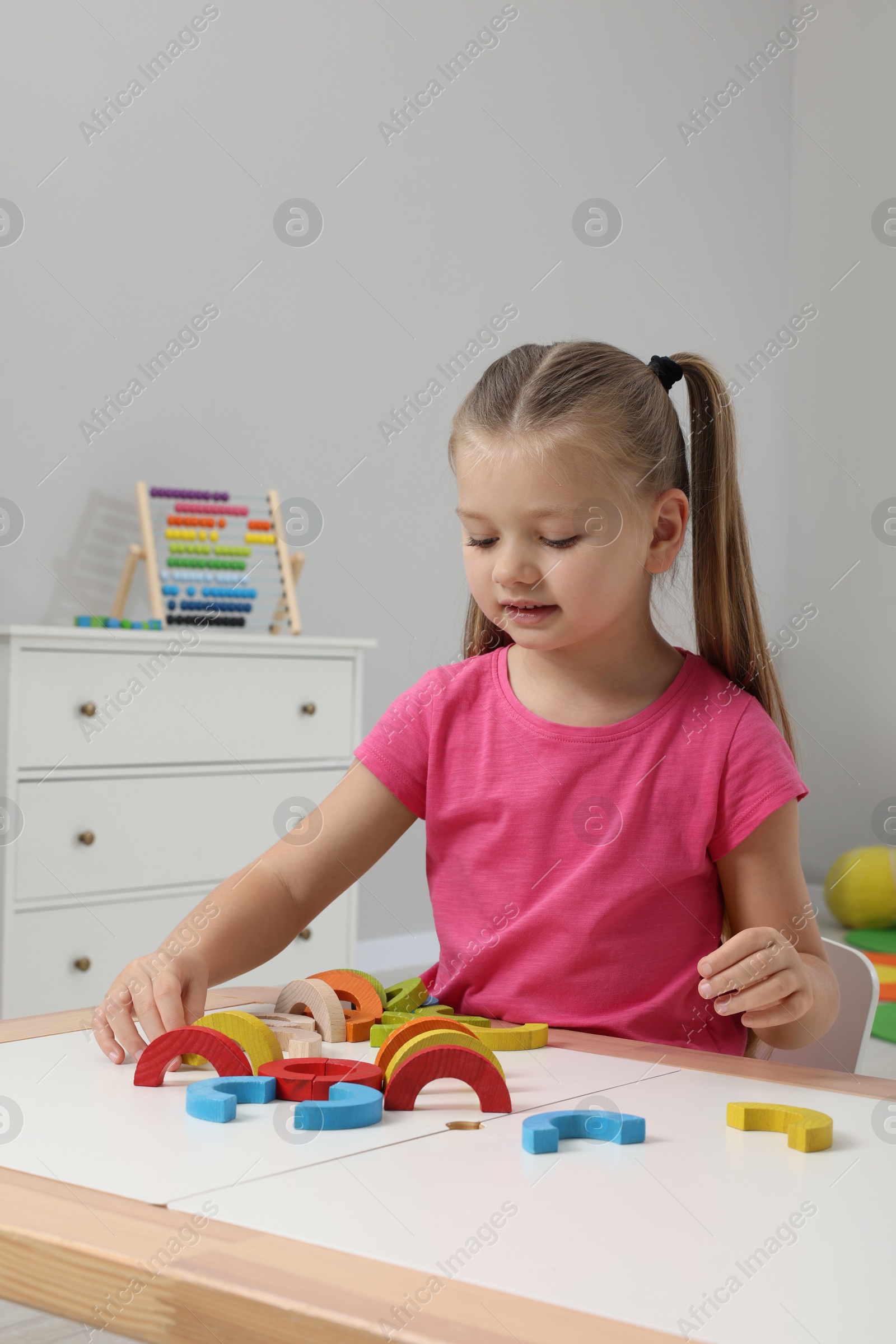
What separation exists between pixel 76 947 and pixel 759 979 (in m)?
1.79

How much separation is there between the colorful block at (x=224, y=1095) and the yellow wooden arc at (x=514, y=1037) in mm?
167

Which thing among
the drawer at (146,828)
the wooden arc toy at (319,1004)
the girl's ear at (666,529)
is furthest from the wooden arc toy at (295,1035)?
the drawer at (146,828)

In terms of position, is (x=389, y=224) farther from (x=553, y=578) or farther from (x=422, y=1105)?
(x=422, y=1105)

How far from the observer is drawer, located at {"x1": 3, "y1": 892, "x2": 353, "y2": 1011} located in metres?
2.22

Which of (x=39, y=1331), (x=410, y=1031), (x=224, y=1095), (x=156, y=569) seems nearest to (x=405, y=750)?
(x=410, y=1031)

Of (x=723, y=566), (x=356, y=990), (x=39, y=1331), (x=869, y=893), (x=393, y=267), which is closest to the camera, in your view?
(x=356, y=990)

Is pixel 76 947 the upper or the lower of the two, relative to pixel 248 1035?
lower

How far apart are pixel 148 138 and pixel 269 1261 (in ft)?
9.66

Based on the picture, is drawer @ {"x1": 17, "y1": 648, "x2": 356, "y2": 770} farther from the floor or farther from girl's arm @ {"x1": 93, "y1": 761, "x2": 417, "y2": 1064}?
girl's arm @ {"x1": 93, "y1": 761, "x2": 417, "y2": 1064}

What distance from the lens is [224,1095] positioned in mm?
601

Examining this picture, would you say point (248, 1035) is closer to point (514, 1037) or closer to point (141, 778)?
point (514, 1037)

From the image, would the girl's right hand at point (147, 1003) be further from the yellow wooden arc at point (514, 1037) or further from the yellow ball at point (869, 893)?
the yellow ball at point (869, 893)

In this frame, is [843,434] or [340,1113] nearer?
[340,1113]

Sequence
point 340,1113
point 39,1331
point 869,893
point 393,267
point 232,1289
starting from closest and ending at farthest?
point 232,1289 < point 340,1113 < point 39,1331 < point 393,267 < point 869,893
